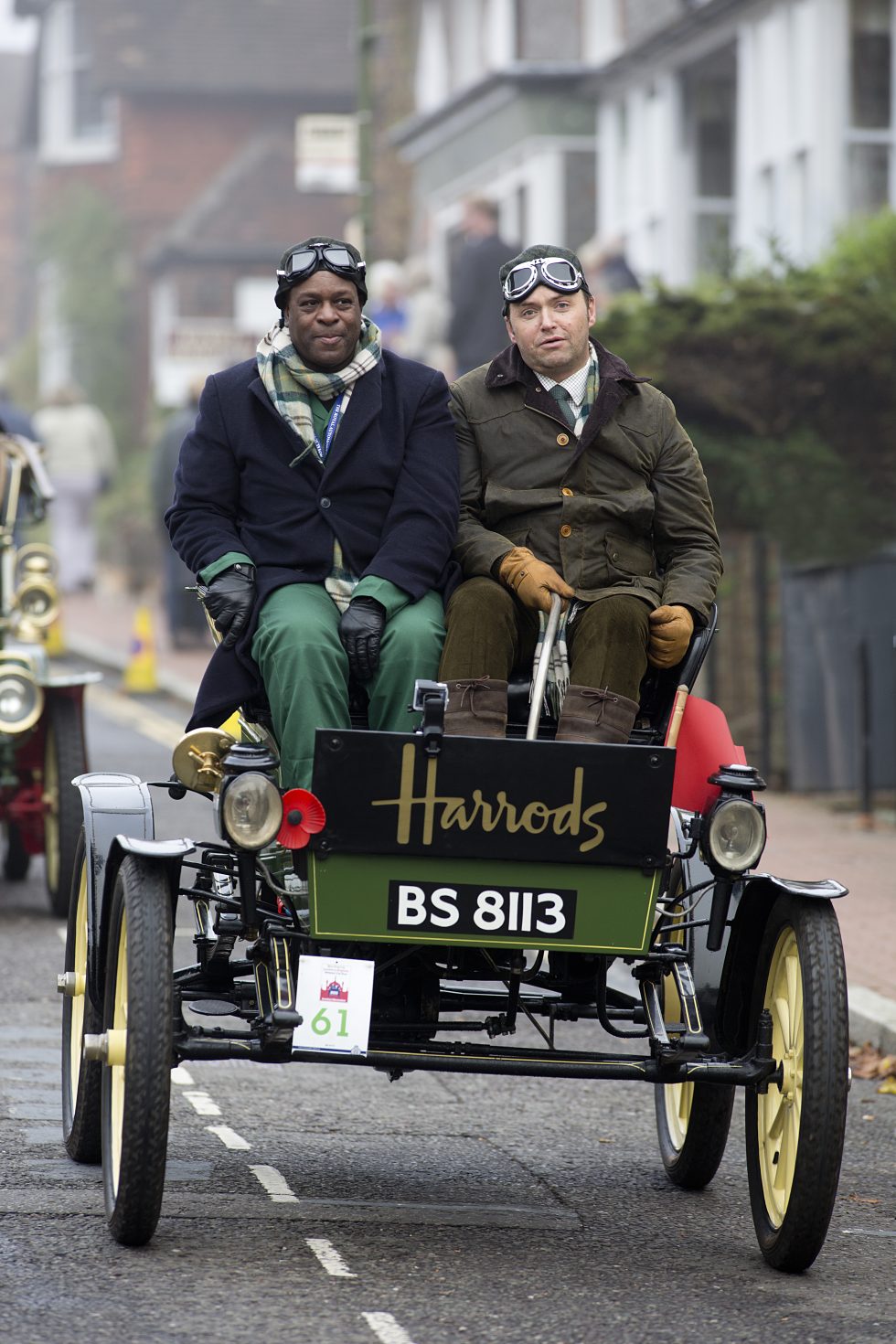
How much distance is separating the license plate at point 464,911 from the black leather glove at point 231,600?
0.73 meters

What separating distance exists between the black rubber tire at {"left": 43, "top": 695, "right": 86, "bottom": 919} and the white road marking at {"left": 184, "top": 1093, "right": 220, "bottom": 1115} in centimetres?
304

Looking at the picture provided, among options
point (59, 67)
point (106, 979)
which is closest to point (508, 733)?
point (106, 979)

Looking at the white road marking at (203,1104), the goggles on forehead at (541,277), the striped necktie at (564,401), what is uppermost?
the goggles on forehead at (541,277)

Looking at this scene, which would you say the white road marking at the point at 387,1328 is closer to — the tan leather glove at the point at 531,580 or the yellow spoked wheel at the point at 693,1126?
the yellow spoked wheel at the point at 693,1126

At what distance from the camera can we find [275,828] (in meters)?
5.29

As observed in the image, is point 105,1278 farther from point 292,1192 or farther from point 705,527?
point 705,527

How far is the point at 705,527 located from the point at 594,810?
0.94m

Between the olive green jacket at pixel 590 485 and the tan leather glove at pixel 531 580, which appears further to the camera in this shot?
the olive green jacket at pixel 590 485

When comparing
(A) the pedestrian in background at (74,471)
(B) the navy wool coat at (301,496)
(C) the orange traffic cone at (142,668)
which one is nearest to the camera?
(B) the navy wool coat at (301,496)

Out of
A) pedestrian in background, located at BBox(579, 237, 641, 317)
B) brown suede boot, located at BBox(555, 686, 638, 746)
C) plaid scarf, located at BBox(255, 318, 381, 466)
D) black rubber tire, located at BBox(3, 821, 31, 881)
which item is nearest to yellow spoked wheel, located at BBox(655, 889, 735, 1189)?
brown suede boot, located at BBox(555, 686, 638, 746)

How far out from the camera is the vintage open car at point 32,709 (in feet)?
34.0

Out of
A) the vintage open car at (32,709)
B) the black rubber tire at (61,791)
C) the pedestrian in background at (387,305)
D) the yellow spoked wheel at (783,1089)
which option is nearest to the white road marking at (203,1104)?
the yellow spoked wheel at (783,1089)

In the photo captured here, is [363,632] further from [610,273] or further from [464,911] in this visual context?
[610,273]

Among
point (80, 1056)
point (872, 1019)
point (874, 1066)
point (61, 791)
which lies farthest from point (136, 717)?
point (80, 1056)
